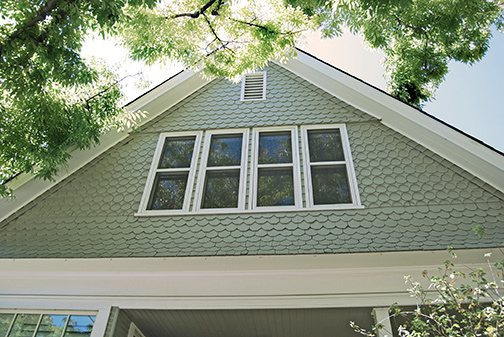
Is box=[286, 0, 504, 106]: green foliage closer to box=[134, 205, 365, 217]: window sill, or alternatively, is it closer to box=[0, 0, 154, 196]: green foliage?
box=[134, 205, 365, 217]: window sill

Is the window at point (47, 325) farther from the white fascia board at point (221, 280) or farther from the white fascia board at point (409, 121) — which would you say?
the white fascia board at point (409, 121)

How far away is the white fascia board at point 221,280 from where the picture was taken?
462 centimetres

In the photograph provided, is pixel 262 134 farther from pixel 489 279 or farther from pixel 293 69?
pixel 489 279

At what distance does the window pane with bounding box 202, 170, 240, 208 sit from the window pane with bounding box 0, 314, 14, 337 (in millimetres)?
2847

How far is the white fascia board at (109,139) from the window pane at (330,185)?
3.10 metres

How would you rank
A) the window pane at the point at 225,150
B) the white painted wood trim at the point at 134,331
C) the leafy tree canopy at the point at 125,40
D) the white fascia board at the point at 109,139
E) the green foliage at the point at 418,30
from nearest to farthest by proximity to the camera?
the leafy tree canopy at the point at 125,40 → the white painted wood trim at the point at 134,331 → the green foliage at the point at 418,30 → the white fascia board at the point at 109,139 → the window pane at the point at 225,150

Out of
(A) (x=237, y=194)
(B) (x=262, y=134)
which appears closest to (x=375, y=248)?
(A) (x=237, y=194)

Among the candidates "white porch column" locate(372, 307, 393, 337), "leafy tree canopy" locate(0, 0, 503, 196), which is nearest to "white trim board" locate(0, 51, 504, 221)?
"leafy tree canopy" locate(0, 0, 503, 196)

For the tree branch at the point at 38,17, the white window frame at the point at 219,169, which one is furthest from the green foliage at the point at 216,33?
the tree branch at the point at 38,17

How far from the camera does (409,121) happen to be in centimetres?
611

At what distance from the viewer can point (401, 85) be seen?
9000 mm

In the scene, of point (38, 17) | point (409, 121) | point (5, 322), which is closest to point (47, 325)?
point (5, 322)

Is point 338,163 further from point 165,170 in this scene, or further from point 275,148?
point 165,170

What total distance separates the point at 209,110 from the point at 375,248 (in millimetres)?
3955
